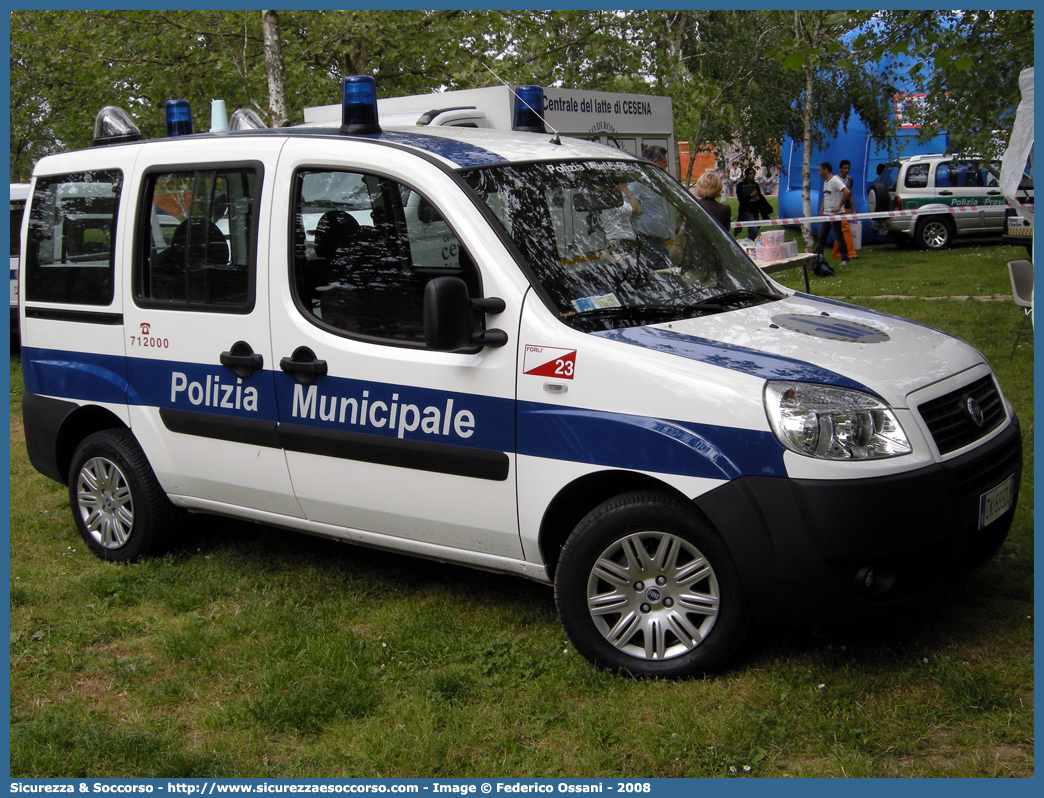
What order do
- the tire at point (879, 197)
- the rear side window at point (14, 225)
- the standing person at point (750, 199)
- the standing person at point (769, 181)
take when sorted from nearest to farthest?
1. the rear side window at point (14, 225)
2. the standing person at point (750, 199)
3. the tire at point (879, 197)
4. the standing person at point (769, 181)

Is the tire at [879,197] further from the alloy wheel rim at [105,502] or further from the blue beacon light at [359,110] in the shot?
the alloy wheel rim at [105,502]

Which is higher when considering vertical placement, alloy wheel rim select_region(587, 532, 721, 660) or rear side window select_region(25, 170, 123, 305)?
rear side window select_region(25, 170, 123, 305)

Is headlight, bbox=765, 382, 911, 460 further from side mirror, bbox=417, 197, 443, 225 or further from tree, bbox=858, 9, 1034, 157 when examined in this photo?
tree, bbox=858, 9, 1034, 157

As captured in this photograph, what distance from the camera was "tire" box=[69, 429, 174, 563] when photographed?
510 centimetres

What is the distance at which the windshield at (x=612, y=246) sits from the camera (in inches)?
154

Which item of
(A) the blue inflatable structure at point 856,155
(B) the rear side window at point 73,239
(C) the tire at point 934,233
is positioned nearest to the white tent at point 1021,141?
(B) the rear side window at point 73,239

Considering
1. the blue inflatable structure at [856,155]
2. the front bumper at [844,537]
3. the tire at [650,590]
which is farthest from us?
the blue inflatable structure at [856,155]

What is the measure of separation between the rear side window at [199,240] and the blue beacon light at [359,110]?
0.46 meters

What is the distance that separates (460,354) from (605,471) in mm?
719

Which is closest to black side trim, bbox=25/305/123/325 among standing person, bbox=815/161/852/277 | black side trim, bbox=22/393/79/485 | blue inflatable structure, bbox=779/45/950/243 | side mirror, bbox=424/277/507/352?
black side trim, bbox=22/393/79/485

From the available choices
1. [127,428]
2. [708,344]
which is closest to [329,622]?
[127,428]

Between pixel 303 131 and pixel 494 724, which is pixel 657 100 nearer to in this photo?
pixel 303 131

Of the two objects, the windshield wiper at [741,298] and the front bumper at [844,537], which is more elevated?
the windshield wiper at [741,298]

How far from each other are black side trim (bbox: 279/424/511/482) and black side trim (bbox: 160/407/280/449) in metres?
0.09
